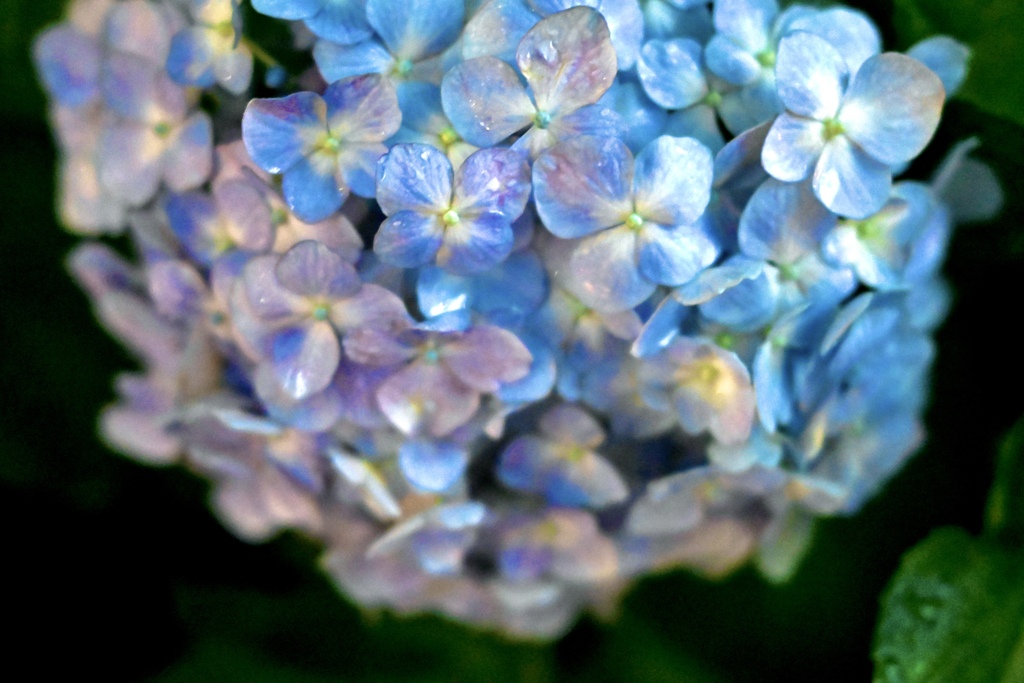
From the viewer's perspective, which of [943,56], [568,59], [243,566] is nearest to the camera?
[568,59]

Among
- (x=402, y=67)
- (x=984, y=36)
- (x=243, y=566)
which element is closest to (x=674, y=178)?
(x=402, y=67)

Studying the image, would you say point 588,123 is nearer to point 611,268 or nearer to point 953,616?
point 611,268

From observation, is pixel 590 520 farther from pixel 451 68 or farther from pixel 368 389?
pixel 451 68

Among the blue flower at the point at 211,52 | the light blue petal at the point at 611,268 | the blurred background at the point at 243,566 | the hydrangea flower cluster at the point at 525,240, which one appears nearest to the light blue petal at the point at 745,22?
the hydrangea flower cluster at the point at 525,240

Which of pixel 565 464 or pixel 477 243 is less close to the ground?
pixel 477 243

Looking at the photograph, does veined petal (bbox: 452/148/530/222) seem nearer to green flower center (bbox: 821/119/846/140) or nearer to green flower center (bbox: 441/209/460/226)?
green flower center (bbox: 441/209/460/226)

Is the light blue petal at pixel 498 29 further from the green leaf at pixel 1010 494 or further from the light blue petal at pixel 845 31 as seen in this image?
the green leaf at pixel 1010 494

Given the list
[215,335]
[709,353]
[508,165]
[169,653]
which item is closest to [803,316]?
[709,353]
